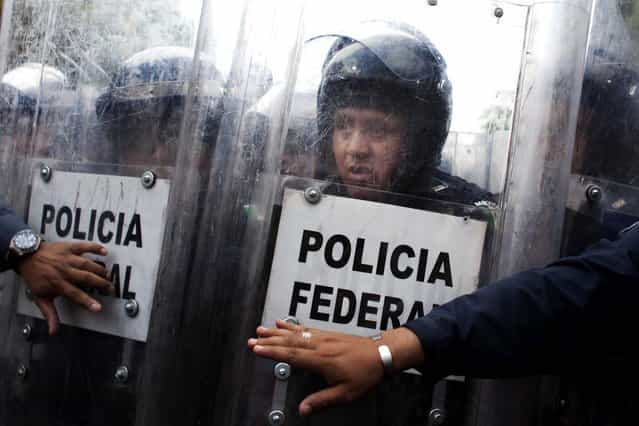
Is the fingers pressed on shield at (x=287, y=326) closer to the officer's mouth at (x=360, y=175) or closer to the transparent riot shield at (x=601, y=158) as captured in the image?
the officer's mouth at (x=360, y=175)

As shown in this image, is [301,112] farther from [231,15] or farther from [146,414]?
[146,414]

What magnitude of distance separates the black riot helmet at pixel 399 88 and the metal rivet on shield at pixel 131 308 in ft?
2.45

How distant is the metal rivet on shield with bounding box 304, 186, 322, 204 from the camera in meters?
2.03

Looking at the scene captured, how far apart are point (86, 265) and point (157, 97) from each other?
1.92 feet

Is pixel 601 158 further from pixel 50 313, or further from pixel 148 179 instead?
pixel 50 313

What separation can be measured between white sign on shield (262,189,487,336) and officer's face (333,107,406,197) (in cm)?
8

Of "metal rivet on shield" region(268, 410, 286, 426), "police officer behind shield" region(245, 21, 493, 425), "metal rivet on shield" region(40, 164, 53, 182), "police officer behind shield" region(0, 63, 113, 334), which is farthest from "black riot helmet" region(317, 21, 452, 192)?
"metal rivet on shield" region(40, 164, 53, 182)

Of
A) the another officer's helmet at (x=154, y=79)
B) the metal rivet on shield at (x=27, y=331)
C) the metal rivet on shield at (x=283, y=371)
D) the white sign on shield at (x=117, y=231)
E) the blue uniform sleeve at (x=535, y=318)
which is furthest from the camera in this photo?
the metal rivet on shield at (x=27, y=331)

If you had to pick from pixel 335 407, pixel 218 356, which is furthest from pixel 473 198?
pixel 218 356

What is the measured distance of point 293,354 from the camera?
183 centimetres

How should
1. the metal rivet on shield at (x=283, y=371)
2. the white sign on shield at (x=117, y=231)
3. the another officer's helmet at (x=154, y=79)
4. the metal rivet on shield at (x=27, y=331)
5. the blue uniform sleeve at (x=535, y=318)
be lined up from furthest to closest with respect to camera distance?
the metal rivet on shield at (x=27, y=331) < the another officer's helmet at (x=154, y=79) < the white sign on shield at (x=117, y=231) < the metal rivet on shield at (x=283, y=371) < the blue uniform sleeve at (x=535, y=318)

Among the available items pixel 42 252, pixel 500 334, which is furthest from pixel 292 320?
pixel 42 252

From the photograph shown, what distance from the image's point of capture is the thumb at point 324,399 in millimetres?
1840

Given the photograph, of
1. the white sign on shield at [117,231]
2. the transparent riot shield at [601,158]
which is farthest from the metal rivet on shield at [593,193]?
the white sign on shield at [117,231]
